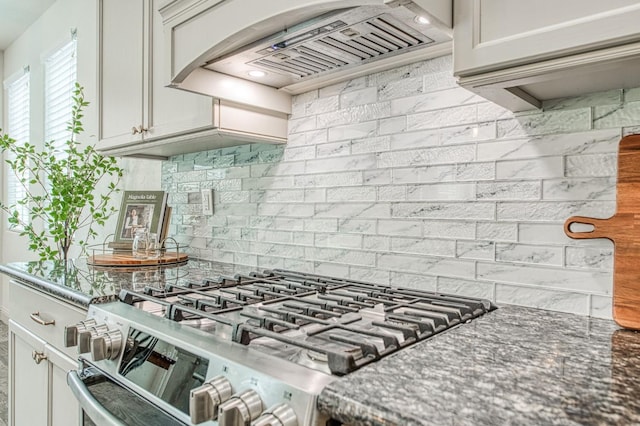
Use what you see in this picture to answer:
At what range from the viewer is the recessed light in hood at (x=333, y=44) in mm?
1082

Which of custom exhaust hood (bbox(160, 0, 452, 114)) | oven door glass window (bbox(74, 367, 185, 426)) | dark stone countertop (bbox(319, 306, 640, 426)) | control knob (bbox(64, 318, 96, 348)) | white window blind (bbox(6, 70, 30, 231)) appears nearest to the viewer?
dark stone countertop (bbox(319, 306, 640, 426))

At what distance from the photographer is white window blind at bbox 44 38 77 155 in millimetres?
3322

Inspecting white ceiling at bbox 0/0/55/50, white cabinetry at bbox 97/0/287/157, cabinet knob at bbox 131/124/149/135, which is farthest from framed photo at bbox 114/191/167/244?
white ceiling at bbox 0/0/55/50

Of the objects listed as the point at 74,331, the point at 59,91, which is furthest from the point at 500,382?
the point at 59,91

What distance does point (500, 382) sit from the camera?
0.67m

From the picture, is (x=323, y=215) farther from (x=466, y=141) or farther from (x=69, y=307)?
(x=69, y=307)

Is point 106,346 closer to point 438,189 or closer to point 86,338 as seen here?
point 86,338

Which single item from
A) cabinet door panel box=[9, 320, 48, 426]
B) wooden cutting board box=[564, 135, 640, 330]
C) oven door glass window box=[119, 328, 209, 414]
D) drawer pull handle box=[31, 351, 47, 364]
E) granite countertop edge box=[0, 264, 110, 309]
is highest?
wooden cutting board box=[564, 135, 640, 330]

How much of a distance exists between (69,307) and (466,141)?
138 centimetres

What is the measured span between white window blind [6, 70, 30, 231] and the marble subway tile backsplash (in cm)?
324

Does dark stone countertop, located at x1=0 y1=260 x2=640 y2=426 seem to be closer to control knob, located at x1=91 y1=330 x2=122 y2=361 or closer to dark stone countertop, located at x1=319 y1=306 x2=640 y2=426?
dark stone countertop, located at x1=319 y1=306 x2=640 y2=426

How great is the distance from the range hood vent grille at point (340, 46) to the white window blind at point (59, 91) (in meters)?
2.52

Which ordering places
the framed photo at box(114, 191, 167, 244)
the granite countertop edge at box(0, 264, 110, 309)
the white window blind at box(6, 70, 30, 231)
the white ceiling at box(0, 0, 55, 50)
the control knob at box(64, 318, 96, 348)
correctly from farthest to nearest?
1. the white window blind at box(6, 70, 30, 231)
2. the white ceiling at box(0, 0, 55, 50)
3. the framed photo at box(114, 191, 167, 244)
4. the granite countertop edge at box(0, 264, 110, 309)
5. the control knob at box(64, 318, 96, 348)

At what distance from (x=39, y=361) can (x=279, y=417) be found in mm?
1369
